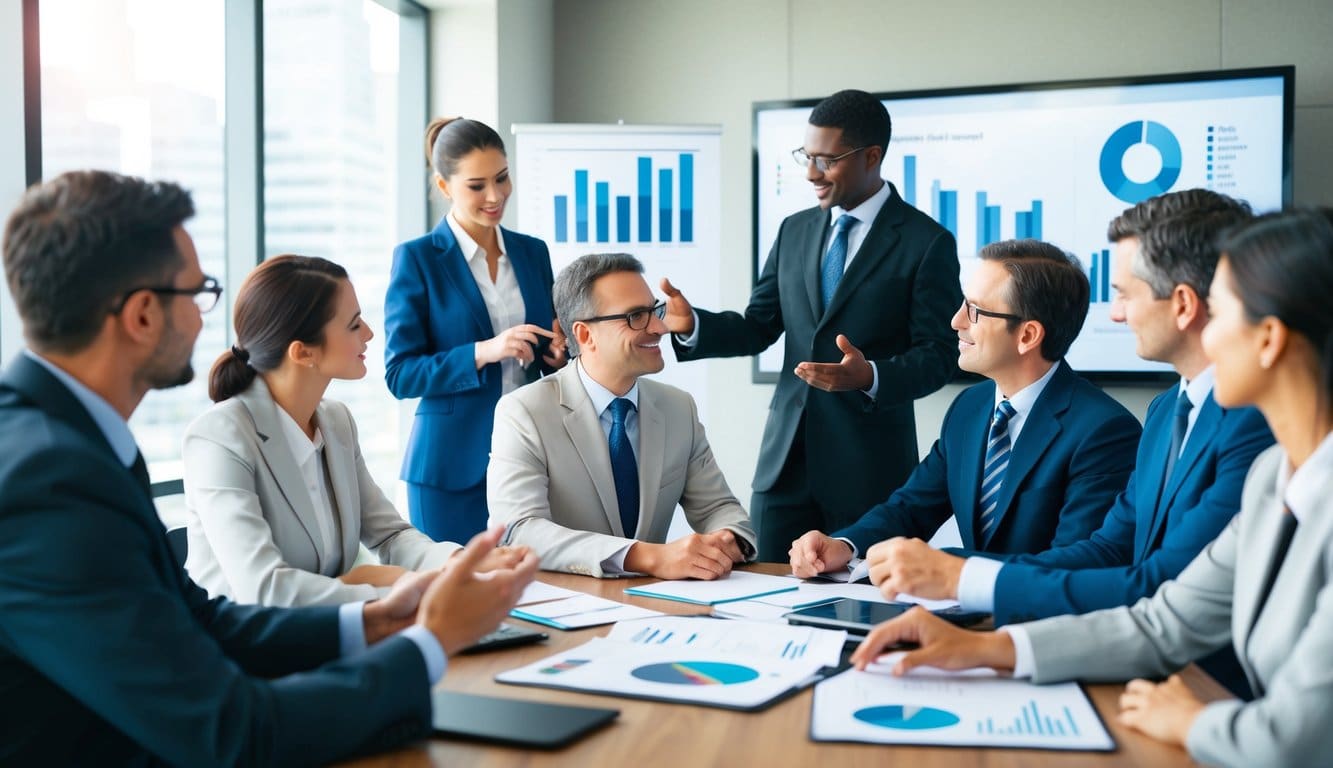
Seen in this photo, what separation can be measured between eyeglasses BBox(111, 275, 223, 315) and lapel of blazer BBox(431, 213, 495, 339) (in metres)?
1.90

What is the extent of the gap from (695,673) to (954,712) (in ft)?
1.23

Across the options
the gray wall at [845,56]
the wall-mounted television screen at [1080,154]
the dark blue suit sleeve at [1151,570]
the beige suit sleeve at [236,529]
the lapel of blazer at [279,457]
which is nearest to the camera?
the dark blue suit sleeve at [1151,570]

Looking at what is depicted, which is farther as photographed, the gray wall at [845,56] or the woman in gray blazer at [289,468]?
the gray wall at [845,56]

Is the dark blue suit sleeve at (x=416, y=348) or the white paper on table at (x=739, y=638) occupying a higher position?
the dark blue suit sleeve at (x=416, y=348)

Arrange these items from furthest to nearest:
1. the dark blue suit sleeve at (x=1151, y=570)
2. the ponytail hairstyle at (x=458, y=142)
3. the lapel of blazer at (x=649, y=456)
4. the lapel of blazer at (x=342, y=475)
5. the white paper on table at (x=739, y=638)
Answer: the ponytail hairstyle at (x=458, y=142)
the lapel of blazer at (x=649, y=456)
the lapel of blazer at (x=342, y=475)
the dark blue suit sleeve at (x=1151, y=570)
the white paper on table at (x=739, y=638)

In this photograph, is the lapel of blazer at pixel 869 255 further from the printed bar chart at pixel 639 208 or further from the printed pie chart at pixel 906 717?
the printed pie chart at pixel 906 717

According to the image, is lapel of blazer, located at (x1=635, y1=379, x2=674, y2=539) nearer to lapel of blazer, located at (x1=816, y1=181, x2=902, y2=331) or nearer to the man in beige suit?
the man in beige suit

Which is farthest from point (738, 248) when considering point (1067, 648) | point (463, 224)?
point (1067, 648)

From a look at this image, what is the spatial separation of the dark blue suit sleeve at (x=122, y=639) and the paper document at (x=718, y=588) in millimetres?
973

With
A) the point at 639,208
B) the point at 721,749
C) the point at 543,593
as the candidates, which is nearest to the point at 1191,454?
the point at 721,749

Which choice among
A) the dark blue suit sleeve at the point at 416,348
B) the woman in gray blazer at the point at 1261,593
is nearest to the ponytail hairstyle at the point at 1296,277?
the woman in gray blazer at the point at 1261,593

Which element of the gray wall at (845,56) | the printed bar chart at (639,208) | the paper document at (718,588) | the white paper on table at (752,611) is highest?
the gray wall at (845,56)

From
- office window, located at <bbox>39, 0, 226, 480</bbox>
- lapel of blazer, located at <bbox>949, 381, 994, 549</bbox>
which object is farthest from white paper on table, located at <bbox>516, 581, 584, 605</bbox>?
office window, located at <bbox>39, 0, 226, 480</bbox>

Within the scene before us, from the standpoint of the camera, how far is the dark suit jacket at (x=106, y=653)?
125 cm
